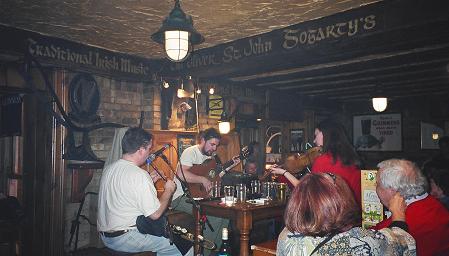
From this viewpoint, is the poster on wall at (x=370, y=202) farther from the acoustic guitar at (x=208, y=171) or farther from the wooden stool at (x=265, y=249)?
the acoustic guitar at (x=208, y=171)

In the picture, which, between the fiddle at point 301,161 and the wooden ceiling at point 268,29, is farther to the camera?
the fiddle at point 301,161

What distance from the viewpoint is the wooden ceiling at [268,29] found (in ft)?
13.0

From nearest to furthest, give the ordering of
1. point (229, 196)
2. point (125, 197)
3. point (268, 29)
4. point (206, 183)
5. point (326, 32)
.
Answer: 1. point (125, 197)
2. point (326, 32)
3. point (229, 196)
4. point (268, 29)
5. point (206, 183)

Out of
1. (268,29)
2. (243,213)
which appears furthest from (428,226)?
(268,29)

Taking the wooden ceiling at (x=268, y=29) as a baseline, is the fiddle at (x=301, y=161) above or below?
below

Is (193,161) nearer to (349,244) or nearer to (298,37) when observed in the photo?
(298,37)

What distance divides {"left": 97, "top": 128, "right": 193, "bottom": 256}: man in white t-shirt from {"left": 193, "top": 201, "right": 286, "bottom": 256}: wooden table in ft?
2.76

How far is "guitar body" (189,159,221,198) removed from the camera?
6.07 metres

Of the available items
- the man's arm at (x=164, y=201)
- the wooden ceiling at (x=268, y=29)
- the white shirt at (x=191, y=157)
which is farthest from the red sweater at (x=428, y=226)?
the white shirt at (x=191, y=157)

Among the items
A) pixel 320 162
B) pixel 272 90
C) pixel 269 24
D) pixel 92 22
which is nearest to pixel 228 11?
pixel 269 24

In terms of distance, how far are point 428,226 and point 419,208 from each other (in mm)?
134

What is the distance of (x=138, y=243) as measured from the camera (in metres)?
3.84

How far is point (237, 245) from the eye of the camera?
17.6 feet

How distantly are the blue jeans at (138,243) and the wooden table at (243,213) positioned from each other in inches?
32.0
